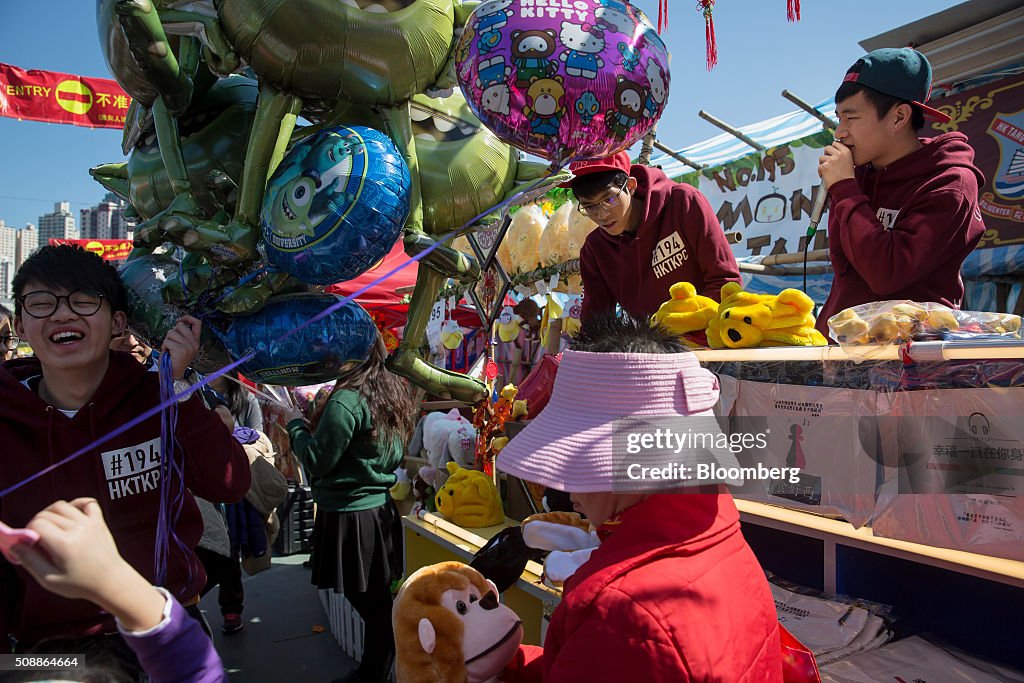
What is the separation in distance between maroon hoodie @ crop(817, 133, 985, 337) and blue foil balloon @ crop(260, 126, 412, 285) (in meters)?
1.22

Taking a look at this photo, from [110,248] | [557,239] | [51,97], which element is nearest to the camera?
[557,239]

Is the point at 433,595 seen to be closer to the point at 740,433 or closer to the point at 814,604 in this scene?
the point at 740,433

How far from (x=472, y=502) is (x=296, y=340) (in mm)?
1421

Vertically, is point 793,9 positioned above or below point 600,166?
above

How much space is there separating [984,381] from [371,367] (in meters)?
2.63

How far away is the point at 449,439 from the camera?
373cm

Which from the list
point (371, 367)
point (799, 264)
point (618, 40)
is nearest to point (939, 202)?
point (618, 40)

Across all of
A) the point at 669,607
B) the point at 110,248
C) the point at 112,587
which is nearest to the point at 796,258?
the point at 669,607

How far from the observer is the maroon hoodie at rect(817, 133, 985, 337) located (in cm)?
164

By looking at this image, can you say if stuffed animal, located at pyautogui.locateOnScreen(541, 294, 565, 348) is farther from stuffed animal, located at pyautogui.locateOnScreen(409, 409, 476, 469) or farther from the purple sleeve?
the purple sleeve

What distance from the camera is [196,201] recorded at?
1.92 metres

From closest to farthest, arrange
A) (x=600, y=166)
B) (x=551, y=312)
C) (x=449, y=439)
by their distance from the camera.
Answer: (x=600, y=166), (x=449, y=439), (x=551, y=312)

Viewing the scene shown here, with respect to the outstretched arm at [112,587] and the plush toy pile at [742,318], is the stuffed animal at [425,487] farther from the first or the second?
the outstretched arm at [112,587]

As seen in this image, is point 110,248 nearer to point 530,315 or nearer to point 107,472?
point 530,315
